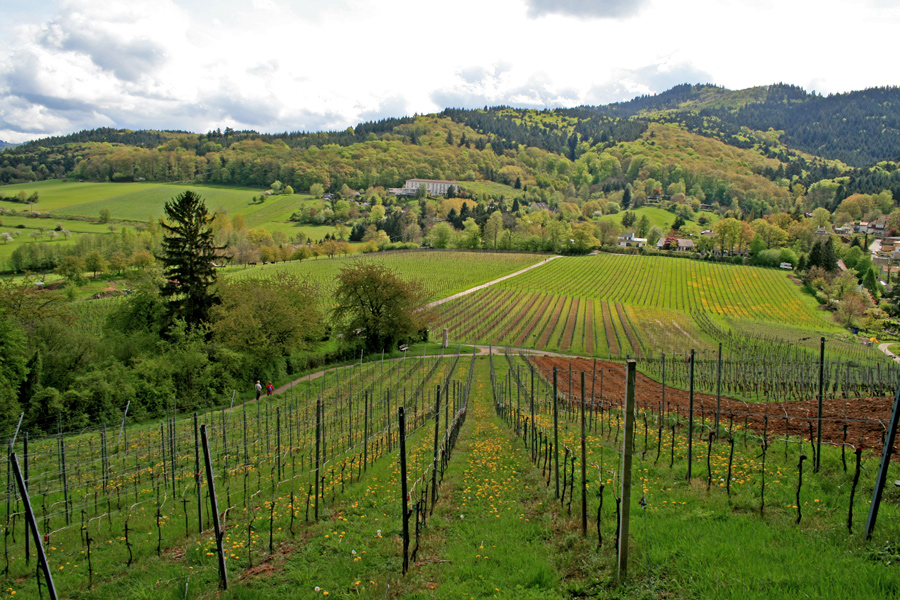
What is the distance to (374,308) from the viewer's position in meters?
44.5

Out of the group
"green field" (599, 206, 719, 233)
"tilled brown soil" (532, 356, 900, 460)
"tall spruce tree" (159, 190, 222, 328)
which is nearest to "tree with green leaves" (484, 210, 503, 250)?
"green field" (599, 206, 719, 233)

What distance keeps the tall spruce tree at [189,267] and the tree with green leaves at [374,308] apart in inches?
459

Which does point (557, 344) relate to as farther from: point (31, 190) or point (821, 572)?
point (31, 190)

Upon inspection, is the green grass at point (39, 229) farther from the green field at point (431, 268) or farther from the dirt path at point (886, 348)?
→ the dirt path at point (886, 348)

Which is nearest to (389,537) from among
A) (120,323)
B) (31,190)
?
(120,323)

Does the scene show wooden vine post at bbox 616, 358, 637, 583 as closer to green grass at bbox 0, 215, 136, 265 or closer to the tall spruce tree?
the tall spruce tree

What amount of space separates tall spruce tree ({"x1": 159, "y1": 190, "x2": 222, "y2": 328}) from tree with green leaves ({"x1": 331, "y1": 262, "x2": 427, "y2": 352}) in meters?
11.7

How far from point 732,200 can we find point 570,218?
8776 centimetres

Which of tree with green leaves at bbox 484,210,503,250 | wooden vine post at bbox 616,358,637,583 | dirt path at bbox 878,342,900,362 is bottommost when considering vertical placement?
dirt path at bbox 878,342,900,362

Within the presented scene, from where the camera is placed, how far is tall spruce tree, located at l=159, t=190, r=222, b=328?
1348 inches

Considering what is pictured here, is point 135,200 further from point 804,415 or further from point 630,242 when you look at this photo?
point 804,415

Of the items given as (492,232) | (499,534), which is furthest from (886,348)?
(492,232)

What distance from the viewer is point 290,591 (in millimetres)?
6289

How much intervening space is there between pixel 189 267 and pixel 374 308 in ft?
52.8
